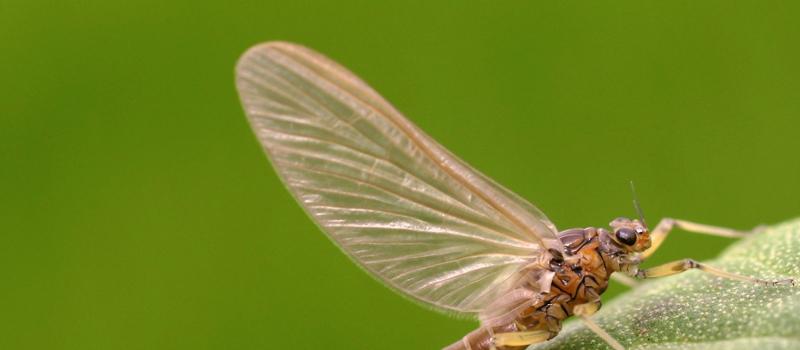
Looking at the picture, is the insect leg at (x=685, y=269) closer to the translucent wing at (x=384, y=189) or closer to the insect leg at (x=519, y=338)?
the translucent wing at (x=384, y=189)

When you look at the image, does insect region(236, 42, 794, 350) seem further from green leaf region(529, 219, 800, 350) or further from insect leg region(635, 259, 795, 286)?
green leaf region(529, 219, 800, 350)

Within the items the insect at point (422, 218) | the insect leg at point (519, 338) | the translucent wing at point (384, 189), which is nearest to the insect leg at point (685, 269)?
the insect at point (422, 218)

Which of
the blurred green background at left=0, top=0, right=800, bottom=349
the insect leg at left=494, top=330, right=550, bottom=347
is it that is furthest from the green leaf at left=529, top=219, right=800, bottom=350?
the blurred green background at left=0, top=0, right=800, bottom=349

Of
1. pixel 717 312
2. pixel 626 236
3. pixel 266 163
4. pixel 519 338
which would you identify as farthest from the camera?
pixel 266 163

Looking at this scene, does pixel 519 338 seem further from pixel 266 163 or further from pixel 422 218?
pixel 266 163

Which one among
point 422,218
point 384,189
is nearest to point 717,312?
point 422,218

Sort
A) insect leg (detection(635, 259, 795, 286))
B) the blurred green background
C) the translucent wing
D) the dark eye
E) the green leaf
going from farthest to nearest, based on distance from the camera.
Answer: the blurred green background, the dark eye, insect leg (detection(635, 259, 795, 286)), the translucent wing, the green leaf
